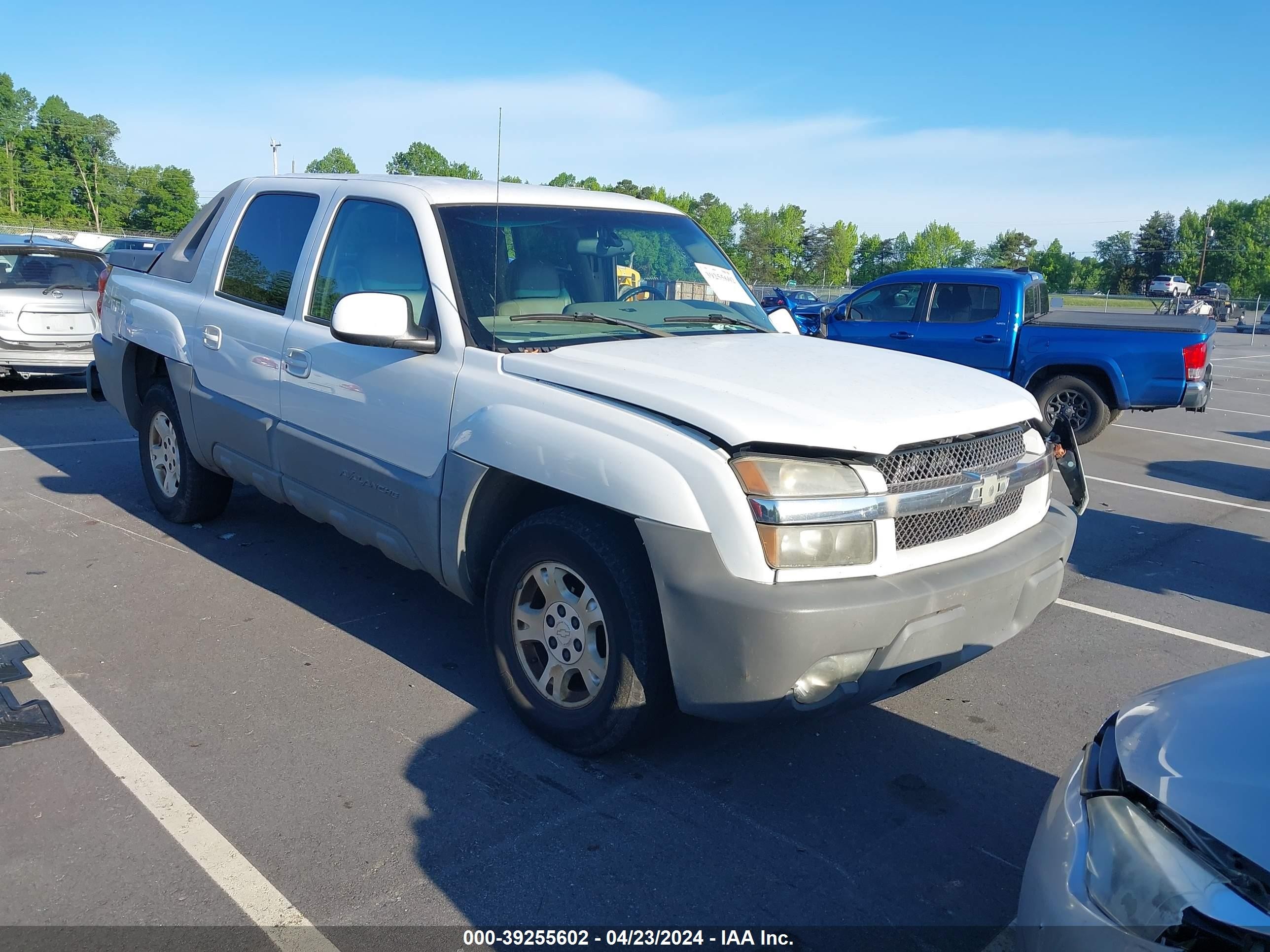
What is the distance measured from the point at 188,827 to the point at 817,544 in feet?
6.83

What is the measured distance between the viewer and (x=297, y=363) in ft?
14.9

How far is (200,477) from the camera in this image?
19.3 feet

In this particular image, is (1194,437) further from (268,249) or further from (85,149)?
(85,149)

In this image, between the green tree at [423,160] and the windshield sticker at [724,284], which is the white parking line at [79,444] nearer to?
the windshield sticker at [724,284]

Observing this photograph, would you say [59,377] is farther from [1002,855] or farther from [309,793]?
[1002,855]

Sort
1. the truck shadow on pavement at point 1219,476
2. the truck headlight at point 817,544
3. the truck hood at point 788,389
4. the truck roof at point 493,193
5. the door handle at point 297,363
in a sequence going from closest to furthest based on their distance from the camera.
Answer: the truck headlight at point 817,544 < the truck hood at point 788,389 < the truck roof at point 493,193 < the door handle at point 297,363 < the truck shadow on pavement at point 1219,476

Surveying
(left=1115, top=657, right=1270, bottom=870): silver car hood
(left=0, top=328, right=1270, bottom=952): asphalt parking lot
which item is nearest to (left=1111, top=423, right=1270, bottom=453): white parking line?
(left=0, top=328, right=1270, bottom=952): asphalt parking lot

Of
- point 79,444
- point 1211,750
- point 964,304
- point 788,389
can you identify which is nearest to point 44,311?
point 79,444

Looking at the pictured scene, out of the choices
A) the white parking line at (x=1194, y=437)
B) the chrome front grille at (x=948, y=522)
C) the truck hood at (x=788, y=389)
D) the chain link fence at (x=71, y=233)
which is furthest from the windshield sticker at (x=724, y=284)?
the chain link fence at (x=71, y=233)

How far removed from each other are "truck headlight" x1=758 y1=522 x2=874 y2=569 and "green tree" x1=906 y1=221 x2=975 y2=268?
10000 cm

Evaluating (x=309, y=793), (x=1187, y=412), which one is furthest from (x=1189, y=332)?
(x=309, y=793)

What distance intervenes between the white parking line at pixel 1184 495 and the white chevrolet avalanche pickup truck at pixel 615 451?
5335mm

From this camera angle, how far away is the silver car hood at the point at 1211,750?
1795mm

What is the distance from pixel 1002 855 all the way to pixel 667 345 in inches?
82.9
